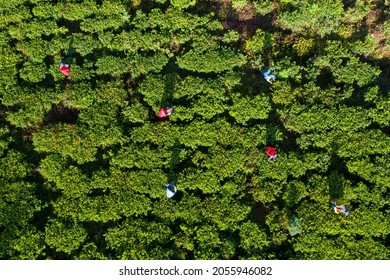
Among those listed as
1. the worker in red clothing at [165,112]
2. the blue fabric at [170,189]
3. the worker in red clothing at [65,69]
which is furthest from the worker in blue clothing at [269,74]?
the worker in red clothing at [65,69]

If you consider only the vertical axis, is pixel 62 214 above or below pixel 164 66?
below

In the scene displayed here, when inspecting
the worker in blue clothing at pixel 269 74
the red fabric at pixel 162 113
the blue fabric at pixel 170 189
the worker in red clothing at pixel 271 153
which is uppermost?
the worker in blue clothing at pixel 269 74

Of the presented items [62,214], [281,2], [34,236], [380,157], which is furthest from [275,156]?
[34,236]

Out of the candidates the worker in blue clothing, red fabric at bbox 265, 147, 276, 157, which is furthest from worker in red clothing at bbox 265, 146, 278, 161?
the worker in blue clothing

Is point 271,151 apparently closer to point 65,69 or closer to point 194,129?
point 194,129

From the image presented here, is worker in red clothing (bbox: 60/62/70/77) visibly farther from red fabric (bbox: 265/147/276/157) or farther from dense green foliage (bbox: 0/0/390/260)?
red fabric (bbox: 265/147/276/157)

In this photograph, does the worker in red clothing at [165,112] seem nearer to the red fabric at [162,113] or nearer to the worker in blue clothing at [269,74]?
the red fabric at [162,113]
